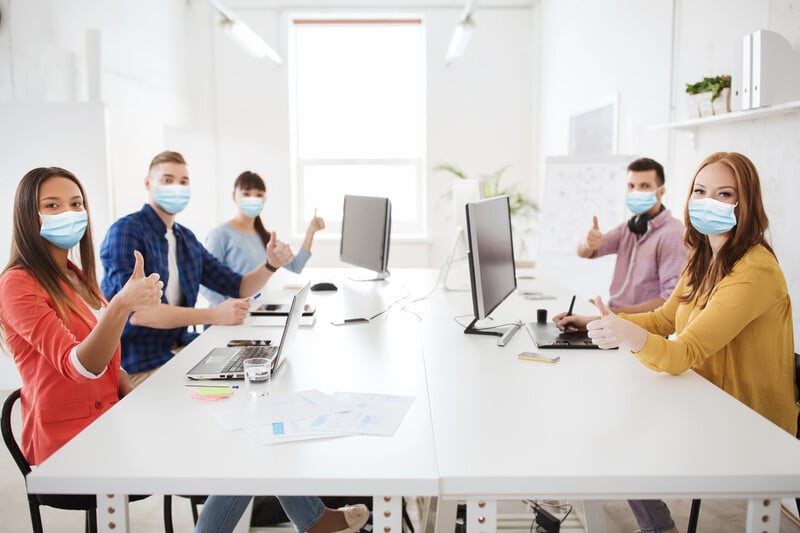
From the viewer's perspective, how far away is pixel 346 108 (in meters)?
6.67

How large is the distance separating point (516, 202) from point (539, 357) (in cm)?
429

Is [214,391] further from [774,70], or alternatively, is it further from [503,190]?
[503,190]

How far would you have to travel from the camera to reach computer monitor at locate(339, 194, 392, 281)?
3.52 m

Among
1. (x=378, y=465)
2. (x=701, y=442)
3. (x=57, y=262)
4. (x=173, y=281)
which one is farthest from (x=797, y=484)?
(x=173, y=281)

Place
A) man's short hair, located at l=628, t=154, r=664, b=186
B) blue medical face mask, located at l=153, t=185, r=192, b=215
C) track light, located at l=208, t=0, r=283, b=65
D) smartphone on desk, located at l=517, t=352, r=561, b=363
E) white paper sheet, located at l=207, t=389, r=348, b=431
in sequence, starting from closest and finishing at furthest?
1. white paper sheet, located at l=207, t=389, r=348, b=431
2. smartphone on desk, located at l=517, t=352, r=561, b=363
3. blue medical face mask, located at l=153, t=185, r=192, b=215
4. man's short hair, located at l=628, t=154, r=664, b=186
5. track light, located at l=208, t=0, r=283, b=65

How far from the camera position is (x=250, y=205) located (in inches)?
146

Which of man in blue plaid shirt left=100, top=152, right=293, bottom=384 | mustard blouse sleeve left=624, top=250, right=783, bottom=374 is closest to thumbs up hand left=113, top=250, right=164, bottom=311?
man in blue plaid shirt left=100, top=152, right=293, bottom=384

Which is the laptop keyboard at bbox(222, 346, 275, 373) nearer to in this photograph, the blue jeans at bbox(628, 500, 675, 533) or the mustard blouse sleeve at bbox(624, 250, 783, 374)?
the mustard blouse sleeve at bbox(624, 250, 783, 374)

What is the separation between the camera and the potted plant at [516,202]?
6.34m

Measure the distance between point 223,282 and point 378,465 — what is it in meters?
1.96

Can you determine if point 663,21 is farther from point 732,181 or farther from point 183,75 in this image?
point 183,75

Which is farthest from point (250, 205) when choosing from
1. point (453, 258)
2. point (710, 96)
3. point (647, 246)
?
point (710, 96)

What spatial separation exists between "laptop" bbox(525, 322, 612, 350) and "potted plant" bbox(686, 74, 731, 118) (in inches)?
53.1

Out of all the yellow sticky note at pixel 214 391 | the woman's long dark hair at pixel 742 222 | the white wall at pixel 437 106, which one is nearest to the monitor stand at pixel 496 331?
the woman's long dark hair at pixel 742 222
